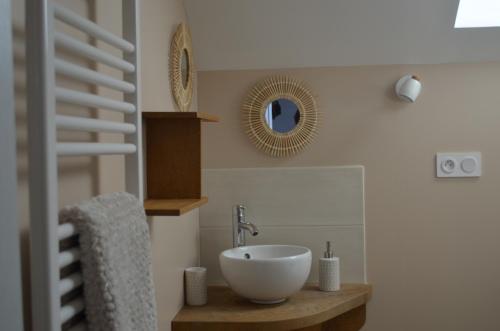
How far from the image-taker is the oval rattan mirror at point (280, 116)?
257 cm

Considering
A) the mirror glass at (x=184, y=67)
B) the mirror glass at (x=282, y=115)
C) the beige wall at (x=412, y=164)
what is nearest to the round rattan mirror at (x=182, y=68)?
the mirror glass at (x=184, y=67)

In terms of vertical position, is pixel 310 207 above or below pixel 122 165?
below

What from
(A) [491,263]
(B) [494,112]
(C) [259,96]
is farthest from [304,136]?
(A) [491,263]

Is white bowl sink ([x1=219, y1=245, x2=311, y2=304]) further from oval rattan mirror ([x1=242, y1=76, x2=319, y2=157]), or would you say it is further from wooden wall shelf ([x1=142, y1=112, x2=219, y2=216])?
oval rattan mirror ([x1=242, y1=76, x2=319, y2=157])

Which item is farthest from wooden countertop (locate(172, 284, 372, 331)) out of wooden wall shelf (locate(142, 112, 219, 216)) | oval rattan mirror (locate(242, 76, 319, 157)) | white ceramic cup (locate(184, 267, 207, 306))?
oval rattan mirror (locate(242, 76, 319, 157))

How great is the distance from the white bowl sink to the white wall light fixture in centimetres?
83

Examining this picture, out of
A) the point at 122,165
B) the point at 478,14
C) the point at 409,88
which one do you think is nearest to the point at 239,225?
the point at 409,88

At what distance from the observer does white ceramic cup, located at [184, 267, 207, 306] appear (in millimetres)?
2227

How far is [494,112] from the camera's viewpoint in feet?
8.35

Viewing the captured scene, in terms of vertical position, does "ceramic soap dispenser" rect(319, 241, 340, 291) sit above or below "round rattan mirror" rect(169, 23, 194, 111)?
below

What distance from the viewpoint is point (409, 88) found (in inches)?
97.3

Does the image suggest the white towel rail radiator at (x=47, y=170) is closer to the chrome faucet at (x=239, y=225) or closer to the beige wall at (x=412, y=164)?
the chrome faucet at (x=239, y=225)

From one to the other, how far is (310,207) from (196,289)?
652 mm

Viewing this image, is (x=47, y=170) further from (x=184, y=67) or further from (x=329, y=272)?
(x=329, y=272)
